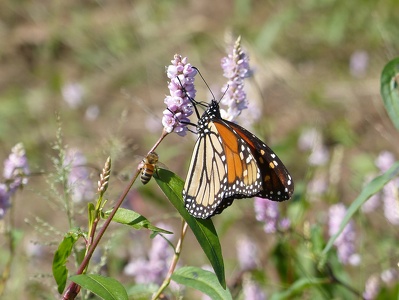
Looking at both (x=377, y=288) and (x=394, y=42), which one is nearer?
(x=377, y=288)

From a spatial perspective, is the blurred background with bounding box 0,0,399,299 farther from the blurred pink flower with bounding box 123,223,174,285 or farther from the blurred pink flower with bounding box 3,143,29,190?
the blurred pink flower with bounding box 3,143,29,190

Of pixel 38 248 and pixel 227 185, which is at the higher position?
pixel 38 248

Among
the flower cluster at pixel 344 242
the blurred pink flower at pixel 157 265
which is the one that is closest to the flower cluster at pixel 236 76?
the blurred pink flower at pixel 157 265

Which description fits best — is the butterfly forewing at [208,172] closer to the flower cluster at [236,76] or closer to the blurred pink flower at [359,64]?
the flower cluster at [236,76]

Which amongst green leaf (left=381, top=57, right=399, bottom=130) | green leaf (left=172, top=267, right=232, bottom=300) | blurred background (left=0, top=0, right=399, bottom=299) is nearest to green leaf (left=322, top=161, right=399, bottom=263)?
green leaf (left=381, top=57, right=399, bottom=130)

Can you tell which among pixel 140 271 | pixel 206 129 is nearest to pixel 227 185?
pixel 206 129

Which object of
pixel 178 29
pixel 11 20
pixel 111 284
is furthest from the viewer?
pixel 11 20

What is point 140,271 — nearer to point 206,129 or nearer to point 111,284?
point 206,129

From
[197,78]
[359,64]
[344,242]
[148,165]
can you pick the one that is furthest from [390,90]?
[197,78]

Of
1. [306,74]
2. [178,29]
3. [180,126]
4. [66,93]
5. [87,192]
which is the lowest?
[180,126]
